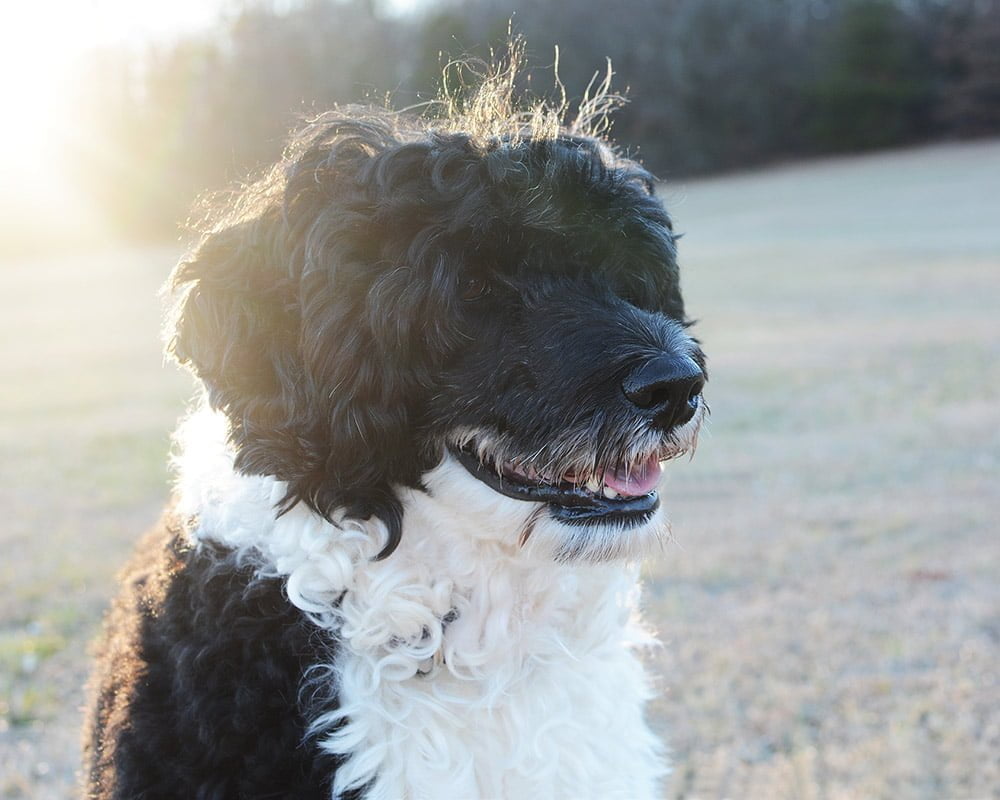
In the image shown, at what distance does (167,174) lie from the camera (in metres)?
35.8

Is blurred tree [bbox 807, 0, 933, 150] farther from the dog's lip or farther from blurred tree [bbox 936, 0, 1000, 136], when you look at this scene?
the dog's lip

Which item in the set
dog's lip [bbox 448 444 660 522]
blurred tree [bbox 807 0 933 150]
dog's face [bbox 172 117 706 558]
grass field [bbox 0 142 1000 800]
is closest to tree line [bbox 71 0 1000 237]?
blurred tree [bbox 807 0 933 150]

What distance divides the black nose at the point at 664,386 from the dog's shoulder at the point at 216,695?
0.89 m

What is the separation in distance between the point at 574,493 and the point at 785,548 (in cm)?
356

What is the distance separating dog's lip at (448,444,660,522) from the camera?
2277 mm

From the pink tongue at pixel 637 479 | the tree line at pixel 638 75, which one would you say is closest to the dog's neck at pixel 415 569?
the pink tongue at pixel 637 479

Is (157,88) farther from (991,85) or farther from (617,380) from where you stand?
(617,380)

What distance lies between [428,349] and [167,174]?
1429 inches

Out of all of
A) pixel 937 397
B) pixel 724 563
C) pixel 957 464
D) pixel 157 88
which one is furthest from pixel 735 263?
pixel 157 88

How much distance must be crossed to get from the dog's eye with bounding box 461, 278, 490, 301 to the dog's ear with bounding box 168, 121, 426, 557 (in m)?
0.12

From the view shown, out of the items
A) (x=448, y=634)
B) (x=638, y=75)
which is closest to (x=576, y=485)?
(x=448, y=634)

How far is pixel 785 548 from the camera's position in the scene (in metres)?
5.57

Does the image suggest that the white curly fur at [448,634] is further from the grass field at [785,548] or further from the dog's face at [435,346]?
the grass field at [785,548]

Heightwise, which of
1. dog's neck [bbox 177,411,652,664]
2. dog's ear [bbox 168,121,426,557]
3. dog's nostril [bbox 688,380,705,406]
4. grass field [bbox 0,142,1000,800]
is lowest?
grass field [bbox 0,142,1000,800]
